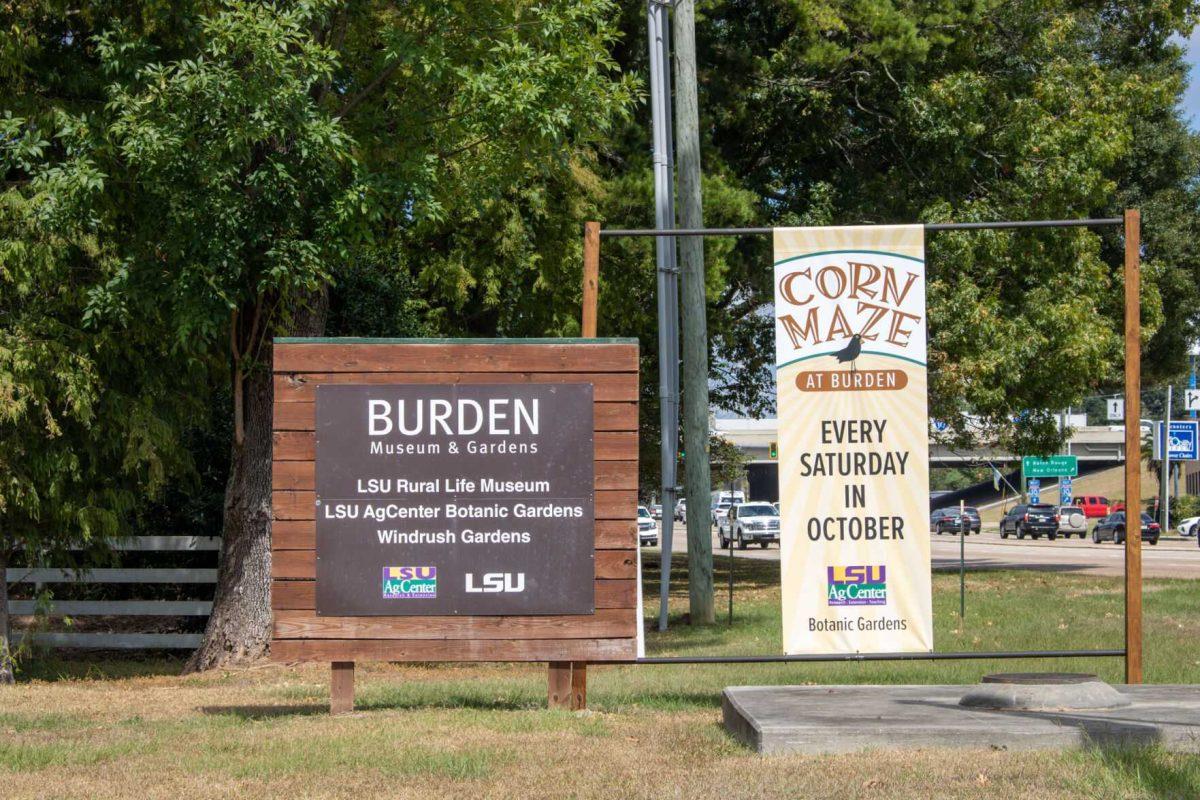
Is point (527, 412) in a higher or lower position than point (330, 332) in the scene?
lower

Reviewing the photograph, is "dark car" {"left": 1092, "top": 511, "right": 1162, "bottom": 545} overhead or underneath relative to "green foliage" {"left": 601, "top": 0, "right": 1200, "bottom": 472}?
underneath

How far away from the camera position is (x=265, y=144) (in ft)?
46.2

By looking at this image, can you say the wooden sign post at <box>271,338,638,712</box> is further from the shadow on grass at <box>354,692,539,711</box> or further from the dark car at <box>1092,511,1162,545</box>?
the dark car at <box>1092,511,1162,545</box>

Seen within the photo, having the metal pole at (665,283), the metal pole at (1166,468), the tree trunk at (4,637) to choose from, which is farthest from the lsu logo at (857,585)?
the metal pole at (1166,468)

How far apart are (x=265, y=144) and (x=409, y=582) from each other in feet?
21.8

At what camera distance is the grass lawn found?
662 cm

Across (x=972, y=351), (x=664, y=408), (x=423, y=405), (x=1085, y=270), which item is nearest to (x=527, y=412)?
(x=423, y=405)

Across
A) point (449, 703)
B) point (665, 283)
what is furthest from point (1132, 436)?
point (665, 283)

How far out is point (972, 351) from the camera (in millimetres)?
25703

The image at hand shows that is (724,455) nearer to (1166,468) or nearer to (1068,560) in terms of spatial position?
(1068,560)

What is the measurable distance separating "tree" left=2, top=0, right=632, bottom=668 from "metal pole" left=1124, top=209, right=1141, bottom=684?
6.42m

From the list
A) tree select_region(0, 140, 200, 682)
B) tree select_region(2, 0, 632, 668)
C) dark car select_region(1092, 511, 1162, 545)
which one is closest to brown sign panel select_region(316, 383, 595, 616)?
tree select_region(2, 0, 632, 668)

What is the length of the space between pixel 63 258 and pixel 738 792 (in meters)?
10.1

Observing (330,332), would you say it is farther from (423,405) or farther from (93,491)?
(423,405)
